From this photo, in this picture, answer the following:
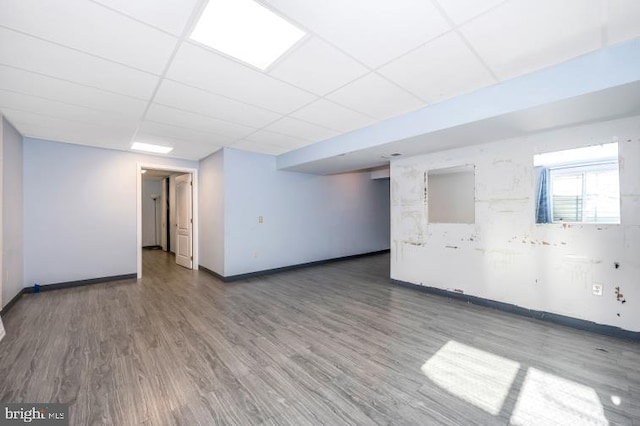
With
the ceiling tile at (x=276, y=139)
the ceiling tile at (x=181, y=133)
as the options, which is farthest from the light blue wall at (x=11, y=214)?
the ceiling tile at (x=276, y=139)

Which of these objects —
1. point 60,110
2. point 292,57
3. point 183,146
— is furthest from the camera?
point 183,146

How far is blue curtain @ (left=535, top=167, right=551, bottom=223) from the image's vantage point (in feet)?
10.2

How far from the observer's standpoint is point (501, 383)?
194cm

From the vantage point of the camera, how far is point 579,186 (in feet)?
9.49

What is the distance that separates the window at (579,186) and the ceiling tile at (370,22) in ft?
7.97

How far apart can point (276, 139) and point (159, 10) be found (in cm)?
271

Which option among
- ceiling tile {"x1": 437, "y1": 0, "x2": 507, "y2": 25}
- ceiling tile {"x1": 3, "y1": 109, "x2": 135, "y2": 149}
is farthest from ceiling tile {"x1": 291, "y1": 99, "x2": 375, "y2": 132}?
ceiling tile {"x1": 3, "y1": 109, "x2": 135, "y2": 149}

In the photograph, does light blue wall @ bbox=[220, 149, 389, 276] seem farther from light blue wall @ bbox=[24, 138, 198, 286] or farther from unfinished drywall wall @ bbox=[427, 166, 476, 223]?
unfinished drywall wall @ bbox=[427, 166, 476, 223]

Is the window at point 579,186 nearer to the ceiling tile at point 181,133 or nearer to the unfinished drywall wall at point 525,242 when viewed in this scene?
the unfinished drywall wall at point 525,242

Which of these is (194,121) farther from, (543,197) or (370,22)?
(543,197)

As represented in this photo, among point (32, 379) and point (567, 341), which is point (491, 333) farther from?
point (32, 379)

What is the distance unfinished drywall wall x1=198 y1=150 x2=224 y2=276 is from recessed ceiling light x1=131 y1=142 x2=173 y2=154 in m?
0.80

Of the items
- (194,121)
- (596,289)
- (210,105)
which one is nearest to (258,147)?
(194,121)

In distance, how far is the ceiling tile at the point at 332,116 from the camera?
2945mm
